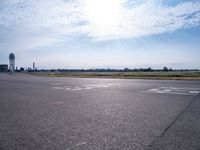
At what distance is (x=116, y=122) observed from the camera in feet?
18.7

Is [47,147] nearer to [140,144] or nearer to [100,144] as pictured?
[100,144]

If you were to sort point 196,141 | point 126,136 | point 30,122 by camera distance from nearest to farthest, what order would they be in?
1. point 196,141
2. point 126,136
3. point 30,122

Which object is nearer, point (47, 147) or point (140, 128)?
point (47, 147)

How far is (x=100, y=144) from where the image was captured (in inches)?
157

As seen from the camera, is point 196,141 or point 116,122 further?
point 116,122

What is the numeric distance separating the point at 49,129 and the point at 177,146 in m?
2.88

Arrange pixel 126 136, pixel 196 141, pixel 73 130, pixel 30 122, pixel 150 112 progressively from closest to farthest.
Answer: pixel 196 141, pixel 126 136, pixel 73 130, pixel 30 122, pixel 150 112

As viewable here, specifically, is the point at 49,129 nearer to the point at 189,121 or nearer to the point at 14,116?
the point at 14,116

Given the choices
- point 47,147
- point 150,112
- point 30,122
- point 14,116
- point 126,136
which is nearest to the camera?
point 47,147

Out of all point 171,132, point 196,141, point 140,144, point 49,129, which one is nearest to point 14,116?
point 49,129

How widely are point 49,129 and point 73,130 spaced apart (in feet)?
1.93

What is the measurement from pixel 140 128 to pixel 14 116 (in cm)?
386

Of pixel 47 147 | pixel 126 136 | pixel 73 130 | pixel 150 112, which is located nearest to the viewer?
pixel 47 147

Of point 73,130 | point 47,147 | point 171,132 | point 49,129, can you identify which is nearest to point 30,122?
point 49,129
